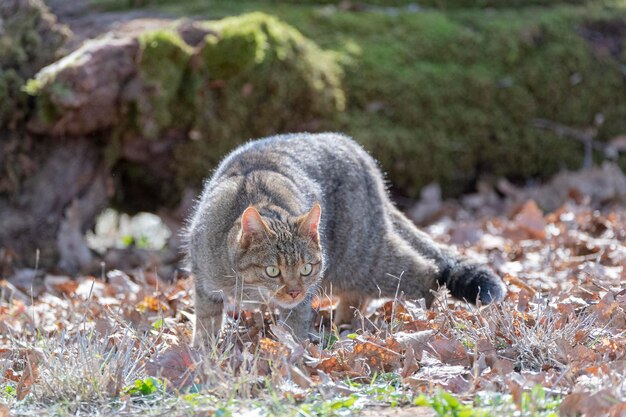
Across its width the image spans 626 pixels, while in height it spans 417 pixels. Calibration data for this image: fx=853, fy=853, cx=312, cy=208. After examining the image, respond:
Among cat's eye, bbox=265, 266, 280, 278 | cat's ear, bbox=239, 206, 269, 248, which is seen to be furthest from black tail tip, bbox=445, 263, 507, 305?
cat's ear, bbox=239, 206, 269, 248

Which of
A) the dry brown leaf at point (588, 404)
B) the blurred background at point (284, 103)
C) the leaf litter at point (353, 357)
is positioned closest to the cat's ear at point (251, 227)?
the leaf litter at point (353, 357)

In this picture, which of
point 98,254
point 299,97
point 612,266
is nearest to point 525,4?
point 299,97

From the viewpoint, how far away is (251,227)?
14.5 feet

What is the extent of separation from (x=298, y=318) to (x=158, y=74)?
3358 mm

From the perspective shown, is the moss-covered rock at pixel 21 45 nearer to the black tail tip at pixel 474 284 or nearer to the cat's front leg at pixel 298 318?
the cat's front leg at pixel 298 318

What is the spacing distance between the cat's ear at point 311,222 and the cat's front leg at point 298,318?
412mm

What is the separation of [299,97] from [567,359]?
15.2 feet

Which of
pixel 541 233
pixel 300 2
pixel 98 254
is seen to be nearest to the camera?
pixel 541 233

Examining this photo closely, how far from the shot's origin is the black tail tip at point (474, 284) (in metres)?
4.86

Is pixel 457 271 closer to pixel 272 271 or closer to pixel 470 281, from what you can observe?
pixel 470 281

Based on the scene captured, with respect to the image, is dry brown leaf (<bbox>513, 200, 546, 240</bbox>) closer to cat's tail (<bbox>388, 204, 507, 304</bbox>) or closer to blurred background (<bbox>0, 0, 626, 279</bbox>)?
blurred background (<bbox>0, 0, 626, 279</bbox>)

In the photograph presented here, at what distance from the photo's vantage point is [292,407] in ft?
10.8

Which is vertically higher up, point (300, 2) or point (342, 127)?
point (300, 2)

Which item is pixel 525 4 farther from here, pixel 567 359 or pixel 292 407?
pixel 292 407
